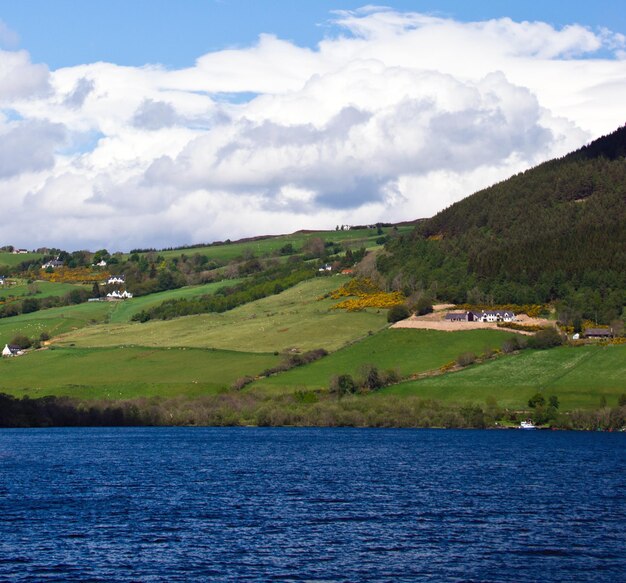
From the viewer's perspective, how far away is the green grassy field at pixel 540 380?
525 feet

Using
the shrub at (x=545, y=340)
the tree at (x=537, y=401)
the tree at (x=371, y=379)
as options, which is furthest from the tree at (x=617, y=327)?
the tree at (x=371, y=379)

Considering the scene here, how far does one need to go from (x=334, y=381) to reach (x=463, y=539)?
113 meters

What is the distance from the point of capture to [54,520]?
7044 cm

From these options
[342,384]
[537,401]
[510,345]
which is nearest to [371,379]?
[342,384]

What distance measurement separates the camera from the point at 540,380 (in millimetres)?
168125

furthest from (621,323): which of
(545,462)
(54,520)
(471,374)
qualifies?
(54,520)

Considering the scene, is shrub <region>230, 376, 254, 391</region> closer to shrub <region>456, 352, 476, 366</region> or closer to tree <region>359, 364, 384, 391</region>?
tree <region>359, 364, 384, 391</region>

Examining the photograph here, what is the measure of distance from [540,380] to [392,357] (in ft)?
103

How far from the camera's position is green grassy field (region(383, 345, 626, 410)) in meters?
160

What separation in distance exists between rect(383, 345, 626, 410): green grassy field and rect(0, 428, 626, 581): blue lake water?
31119 millimetres

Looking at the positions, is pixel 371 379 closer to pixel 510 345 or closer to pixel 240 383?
pixel 240 383

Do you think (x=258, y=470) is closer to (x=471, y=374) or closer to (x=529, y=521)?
(x=529, y=521)

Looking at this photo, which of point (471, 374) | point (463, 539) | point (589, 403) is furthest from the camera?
point (471, 374)

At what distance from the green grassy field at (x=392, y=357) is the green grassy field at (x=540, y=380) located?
8349 millimetres
